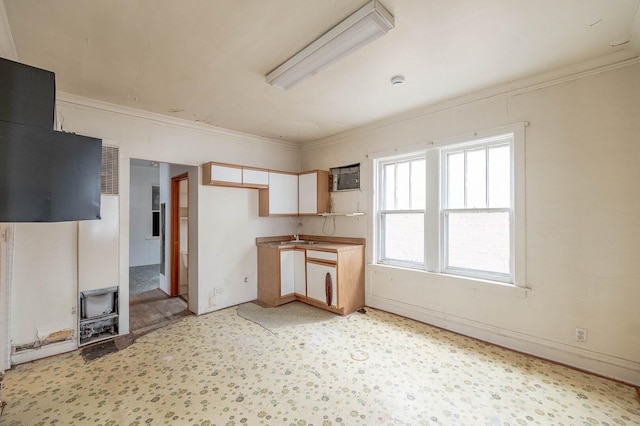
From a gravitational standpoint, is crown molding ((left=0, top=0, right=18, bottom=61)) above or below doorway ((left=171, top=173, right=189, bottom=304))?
above

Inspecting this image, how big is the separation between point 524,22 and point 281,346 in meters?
3.44

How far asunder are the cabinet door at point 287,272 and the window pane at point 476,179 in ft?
8.49

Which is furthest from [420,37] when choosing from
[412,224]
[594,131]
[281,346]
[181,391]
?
[181,391]

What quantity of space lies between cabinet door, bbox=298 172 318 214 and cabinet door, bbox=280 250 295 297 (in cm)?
81

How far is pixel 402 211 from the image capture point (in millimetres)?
3734

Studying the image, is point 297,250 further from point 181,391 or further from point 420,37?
point 420,37

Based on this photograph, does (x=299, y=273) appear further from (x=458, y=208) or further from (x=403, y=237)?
(x=458, y=208)

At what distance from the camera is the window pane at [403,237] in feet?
11.8

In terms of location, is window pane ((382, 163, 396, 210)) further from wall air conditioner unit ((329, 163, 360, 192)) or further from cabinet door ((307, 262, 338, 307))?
→ cabinet door ((307, 262, 338, 307))

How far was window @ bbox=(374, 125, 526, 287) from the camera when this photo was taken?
283cm

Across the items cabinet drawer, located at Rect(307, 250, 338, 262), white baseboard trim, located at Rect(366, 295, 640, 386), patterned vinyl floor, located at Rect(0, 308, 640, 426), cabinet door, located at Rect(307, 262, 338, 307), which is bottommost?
patterned vinyl floor, located at Rect(0, 308, 640, 426)

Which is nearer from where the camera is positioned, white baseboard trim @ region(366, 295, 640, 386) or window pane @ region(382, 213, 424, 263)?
white baseboard trim @ region(366, 295, 640, 386)

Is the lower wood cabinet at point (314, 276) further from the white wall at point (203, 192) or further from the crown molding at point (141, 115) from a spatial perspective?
the crown molding at point (141, 115)

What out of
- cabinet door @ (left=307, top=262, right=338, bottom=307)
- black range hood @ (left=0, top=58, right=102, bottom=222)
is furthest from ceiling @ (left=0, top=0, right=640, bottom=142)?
cabinet door @ (left=307, top=262, right=338, bottom=307)
